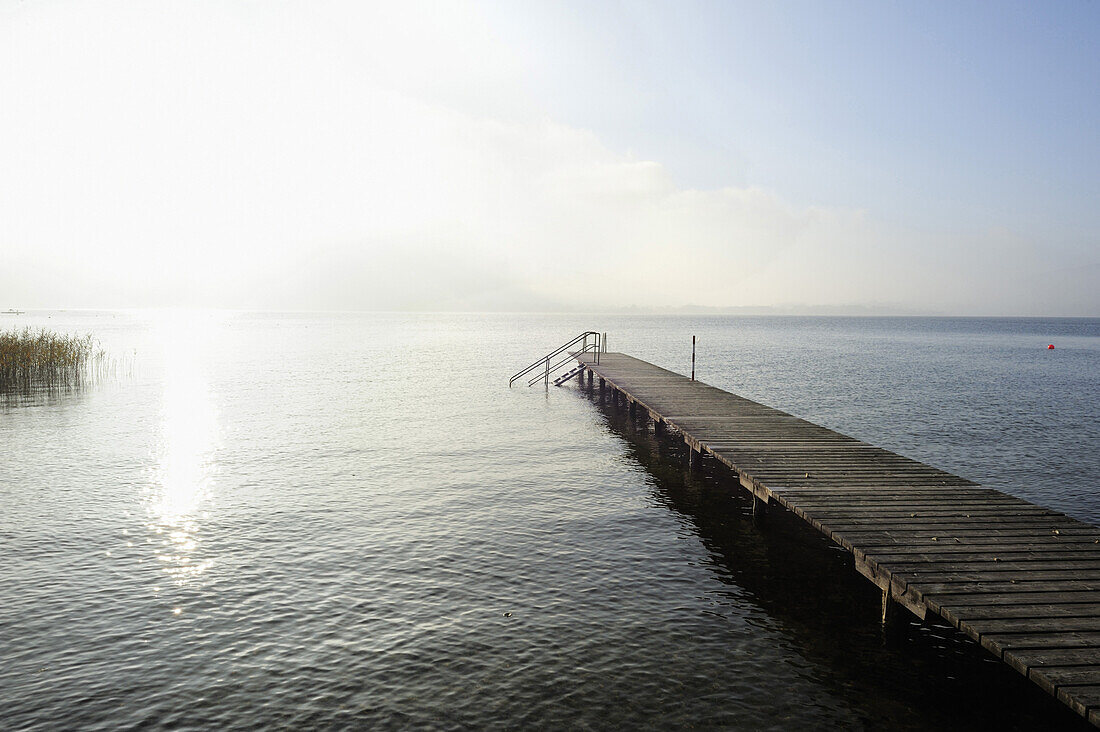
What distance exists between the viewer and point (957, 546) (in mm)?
9938

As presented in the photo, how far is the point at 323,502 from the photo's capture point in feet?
55.3

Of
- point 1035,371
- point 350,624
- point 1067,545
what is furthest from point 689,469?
point 1035,371

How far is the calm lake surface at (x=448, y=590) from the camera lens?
8.27 meters

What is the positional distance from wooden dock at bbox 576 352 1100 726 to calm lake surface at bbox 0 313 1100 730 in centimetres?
120

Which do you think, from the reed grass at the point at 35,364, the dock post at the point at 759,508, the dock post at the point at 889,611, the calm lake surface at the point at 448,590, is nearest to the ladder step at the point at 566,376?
the calm lake surface at the point at 448,590

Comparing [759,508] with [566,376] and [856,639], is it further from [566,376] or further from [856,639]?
[566,376]

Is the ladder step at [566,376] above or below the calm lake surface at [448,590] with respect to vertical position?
above

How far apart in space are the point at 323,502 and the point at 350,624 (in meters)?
7.08

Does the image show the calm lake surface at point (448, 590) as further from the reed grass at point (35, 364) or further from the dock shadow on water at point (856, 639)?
the reed grass at point (35, 364)

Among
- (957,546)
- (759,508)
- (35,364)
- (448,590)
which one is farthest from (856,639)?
(35,364)

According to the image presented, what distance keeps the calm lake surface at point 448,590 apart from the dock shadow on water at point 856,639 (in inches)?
1.8

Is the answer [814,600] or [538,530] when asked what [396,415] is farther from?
[814,600]

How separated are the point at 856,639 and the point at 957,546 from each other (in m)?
1.93

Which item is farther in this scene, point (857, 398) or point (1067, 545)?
point (857, 398)
